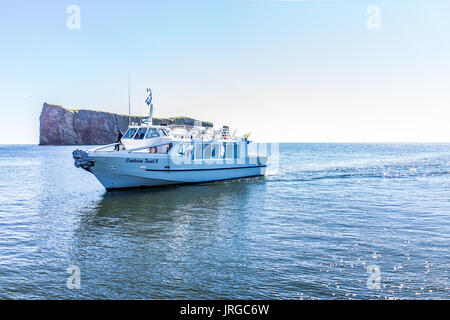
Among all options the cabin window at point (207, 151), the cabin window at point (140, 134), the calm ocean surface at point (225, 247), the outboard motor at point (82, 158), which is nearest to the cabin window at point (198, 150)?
the cabin window at point (207, 151)

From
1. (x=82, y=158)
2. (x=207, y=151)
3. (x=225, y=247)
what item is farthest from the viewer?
(x=207, y=151)

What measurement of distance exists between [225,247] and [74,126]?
151m

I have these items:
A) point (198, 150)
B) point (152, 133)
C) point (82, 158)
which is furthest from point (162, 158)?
point (82, 158)

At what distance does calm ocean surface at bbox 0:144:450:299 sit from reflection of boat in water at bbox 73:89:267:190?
2.44 metres

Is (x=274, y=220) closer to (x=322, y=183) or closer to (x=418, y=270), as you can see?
(x=418, y=270)

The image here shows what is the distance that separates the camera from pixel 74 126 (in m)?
143

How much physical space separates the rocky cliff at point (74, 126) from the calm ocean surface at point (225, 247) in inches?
5308

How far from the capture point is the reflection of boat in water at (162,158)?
22203mm

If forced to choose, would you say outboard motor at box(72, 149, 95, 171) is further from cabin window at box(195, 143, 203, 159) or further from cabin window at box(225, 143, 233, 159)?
cabin window at box(225, 143, 233, 159)

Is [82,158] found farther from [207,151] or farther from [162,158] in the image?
[207,151]

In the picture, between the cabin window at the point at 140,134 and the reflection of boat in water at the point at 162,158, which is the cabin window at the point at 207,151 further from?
the cabin window at the point at 140,134

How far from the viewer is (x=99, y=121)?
14812 centimetres
